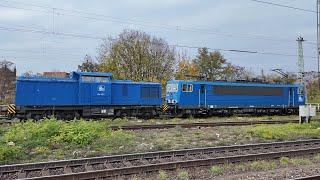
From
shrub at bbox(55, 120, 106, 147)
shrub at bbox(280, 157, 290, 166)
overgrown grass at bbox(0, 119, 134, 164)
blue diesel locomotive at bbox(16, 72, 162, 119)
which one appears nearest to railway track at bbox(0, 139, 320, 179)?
shrub at bbox(280, 157, 290, 166)

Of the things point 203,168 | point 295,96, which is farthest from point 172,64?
point 203,168

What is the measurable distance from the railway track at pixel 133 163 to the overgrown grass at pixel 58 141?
1.87 m

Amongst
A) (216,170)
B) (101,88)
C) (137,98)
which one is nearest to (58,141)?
(216,170)

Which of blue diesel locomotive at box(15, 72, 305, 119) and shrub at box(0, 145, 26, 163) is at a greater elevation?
blue diesel locomotive at box(15, 72, 305, 119)

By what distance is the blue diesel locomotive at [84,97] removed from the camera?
2869cm

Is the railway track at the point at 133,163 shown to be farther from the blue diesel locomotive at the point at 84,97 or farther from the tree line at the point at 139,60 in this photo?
the tree line at the point at 139,60

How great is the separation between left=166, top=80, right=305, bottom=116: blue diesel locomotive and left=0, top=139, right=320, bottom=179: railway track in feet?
65.1

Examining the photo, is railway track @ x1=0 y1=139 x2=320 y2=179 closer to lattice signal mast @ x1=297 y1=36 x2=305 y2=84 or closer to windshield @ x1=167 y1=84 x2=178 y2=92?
windshield @ x1=167 y1=84 x2=178 y2=92

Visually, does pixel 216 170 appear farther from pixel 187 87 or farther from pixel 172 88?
pixel 172 88

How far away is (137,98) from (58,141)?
1729 centimetres

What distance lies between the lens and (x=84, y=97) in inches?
1211

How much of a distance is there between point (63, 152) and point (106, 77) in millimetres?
17821

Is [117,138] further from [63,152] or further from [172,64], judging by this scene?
[172,64]

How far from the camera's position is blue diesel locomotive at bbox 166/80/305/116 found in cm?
3666
